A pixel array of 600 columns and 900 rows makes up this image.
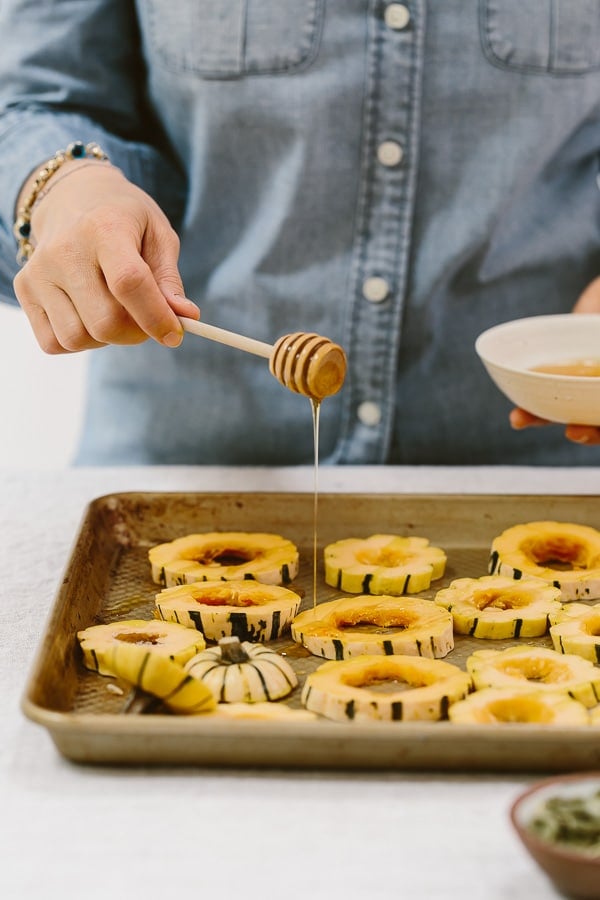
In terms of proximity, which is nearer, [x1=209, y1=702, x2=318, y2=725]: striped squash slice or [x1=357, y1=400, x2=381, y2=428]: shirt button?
[x1=209, y1=702, x2=318, y2=725]: striped squash slice

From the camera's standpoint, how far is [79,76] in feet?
7.28

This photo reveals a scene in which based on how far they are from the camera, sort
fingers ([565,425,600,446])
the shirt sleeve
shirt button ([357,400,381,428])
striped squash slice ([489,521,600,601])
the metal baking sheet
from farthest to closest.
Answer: shirt button ([357,400,381,428]) → the shirt sleeve → fingers ([565,425,600,446]) → striped squash slice ([489,521,600,601]) → the metal baking sheet

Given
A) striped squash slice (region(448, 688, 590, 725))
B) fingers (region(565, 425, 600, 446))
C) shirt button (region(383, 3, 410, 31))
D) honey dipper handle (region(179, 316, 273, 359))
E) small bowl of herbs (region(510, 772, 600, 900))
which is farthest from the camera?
shirt button (region(383, 3, 410, 31))

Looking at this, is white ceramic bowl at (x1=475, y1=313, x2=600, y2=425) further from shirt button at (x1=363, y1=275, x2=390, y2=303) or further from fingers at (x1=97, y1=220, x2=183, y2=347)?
fingers at (x1=97, y1=220, x2=183, y2=347)

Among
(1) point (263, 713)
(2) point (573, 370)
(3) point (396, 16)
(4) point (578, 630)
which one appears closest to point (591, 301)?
(2) point (573, 370)

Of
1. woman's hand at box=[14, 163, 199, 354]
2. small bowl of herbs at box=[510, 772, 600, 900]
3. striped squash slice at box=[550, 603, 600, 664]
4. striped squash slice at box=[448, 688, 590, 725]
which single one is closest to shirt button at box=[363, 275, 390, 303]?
woman's hand at box=[14, 163, 199, 354]

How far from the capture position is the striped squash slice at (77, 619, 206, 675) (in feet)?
4.84

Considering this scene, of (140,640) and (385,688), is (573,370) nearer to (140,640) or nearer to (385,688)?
(385,688)

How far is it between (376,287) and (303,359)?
0.70m

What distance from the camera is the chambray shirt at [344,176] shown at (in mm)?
2107

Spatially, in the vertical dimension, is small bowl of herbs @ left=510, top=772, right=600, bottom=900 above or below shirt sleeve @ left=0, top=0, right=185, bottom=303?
below

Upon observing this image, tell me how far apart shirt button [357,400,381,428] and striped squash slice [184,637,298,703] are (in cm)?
89

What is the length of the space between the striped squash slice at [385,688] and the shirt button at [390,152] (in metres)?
1.03

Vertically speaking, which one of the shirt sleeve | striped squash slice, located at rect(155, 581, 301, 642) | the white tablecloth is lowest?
the white tablecloth
